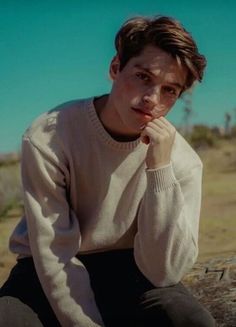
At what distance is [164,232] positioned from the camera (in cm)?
281

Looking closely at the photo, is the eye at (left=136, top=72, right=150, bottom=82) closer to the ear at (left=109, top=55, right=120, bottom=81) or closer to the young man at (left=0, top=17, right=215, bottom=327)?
the young man at (left=0, top=17, right=215, bottom=327)

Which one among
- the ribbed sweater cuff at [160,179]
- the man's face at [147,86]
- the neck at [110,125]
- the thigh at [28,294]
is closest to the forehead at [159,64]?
the man's face at [147,86]

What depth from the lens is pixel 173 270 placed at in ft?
9.34

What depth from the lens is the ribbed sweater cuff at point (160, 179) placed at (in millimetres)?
2785

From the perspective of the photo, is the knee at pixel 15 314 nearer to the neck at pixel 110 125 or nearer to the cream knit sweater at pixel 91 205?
the cream knit sweater at pixel 91 205

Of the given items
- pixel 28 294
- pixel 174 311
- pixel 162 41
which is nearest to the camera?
pixel 174 311

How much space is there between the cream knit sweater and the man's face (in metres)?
0.16

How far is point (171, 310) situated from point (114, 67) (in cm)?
109

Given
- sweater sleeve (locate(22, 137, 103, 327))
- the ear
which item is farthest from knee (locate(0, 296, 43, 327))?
the ear

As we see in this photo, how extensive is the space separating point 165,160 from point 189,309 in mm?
627

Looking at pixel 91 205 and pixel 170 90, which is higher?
pixel 170 90

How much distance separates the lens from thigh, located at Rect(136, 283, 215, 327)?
2.59 meters

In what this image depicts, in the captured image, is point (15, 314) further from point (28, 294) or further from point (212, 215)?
point (212, 215)

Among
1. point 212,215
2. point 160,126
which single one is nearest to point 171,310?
point 160,126
